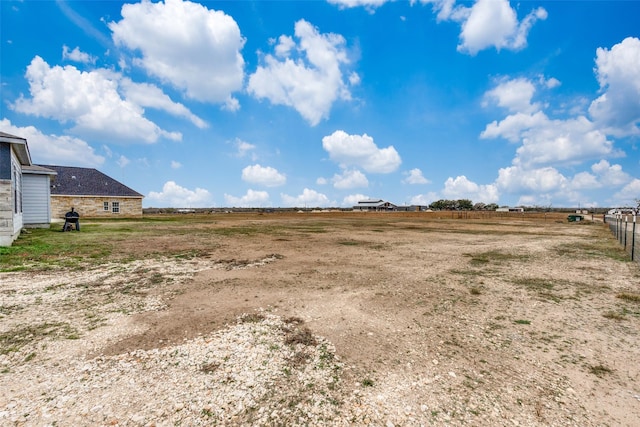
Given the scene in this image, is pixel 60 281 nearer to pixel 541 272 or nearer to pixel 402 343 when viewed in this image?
pixel 402 343

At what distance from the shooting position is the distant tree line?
123 m

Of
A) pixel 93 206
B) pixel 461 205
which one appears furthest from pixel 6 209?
pixel 461 205

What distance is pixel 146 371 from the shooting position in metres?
4.14

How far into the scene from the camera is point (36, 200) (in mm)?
22828

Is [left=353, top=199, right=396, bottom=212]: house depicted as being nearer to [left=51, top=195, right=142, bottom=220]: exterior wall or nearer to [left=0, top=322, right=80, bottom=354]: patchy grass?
[left=51, top=195, right=142, bottom=220]: exterior wall

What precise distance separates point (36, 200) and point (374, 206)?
114m

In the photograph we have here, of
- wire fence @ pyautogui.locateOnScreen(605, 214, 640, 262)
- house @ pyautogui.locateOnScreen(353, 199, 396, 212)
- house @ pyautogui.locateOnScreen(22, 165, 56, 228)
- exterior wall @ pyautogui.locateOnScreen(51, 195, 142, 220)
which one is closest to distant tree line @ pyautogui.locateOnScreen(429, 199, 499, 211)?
house @ pyautogui.locateOnScreen(353, 199, 396, 212)

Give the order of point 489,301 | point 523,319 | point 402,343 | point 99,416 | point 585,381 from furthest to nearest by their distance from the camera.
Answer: point 489,301 < point 523,319 < point 402,343 < point 585,381 < point 99,416

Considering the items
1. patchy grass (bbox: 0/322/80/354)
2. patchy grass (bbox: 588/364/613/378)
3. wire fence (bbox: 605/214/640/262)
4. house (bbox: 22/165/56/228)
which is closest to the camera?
patchy grass (bbox: 588/364/613/378)

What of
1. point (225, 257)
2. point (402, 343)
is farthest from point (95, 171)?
point (402, 343)

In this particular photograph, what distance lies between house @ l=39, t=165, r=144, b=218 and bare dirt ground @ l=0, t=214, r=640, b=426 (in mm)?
39970

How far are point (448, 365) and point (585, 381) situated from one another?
186cm

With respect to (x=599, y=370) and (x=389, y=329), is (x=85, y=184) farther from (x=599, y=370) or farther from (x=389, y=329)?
(x=599, y=370)

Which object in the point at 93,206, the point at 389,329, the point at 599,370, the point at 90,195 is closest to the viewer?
the point at 599,370
